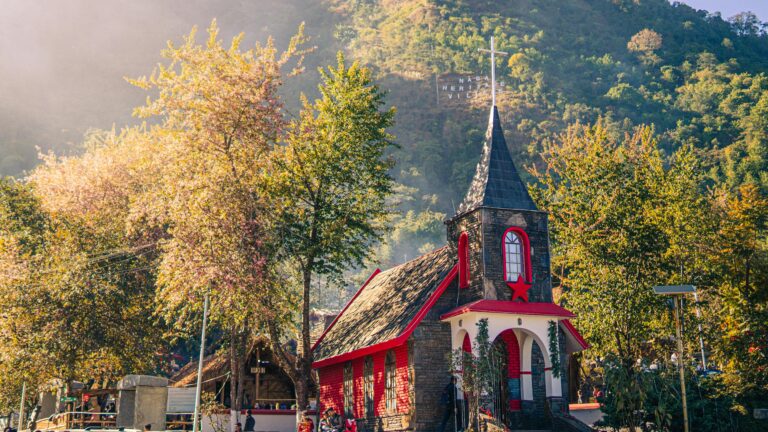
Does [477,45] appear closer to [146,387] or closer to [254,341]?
[254,341]

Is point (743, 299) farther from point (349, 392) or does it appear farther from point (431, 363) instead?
point (349, 392)

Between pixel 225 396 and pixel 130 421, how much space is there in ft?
88.7

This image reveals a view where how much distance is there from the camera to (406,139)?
16162 cm

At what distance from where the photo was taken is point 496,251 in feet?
99.3

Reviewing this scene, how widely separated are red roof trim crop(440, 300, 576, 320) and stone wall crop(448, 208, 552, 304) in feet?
1.38

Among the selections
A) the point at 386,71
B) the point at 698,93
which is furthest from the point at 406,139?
the point at 698,93

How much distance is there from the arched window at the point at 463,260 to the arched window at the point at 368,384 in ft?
20.5

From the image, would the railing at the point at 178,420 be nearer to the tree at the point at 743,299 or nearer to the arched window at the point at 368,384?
the arched window at the point at 368,384

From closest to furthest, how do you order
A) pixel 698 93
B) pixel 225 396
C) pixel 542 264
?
pixel 542 264, pixel 225 396, pixel 698 93

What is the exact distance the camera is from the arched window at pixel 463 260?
103 feet

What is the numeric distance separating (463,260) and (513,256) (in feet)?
7.29

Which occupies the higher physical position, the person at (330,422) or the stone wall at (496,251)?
the stone wall at (496,251)

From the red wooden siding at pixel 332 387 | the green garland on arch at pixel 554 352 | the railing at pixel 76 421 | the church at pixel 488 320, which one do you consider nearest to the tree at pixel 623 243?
Result: the church at pixel 488 320

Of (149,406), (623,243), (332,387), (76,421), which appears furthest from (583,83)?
(149,406)
